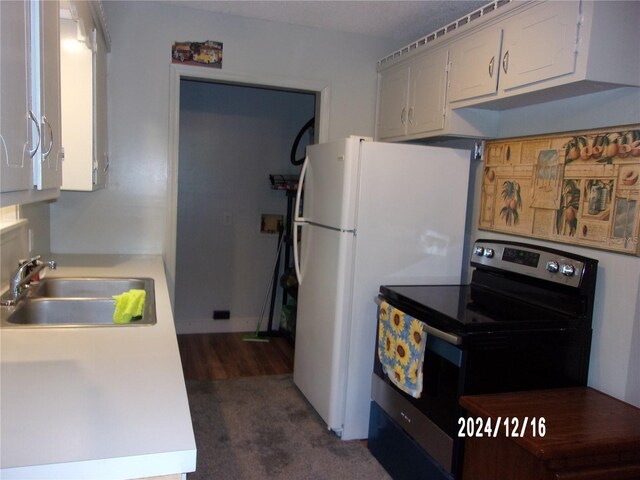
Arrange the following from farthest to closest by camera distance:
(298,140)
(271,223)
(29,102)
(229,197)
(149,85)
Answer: (271,223), (229,197), (298,140), (149,85), (29,102)

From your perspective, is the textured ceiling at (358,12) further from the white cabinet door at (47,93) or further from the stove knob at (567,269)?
the white cabinet door at (47,93)

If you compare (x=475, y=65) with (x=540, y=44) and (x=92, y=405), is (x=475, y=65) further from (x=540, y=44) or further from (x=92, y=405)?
(x=92, y=405)

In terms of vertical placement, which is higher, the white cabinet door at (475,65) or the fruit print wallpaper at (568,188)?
the white cabinet door at (475,65)

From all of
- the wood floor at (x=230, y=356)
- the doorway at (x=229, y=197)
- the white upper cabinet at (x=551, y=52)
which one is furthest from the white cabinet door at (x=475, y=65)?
the wood floor at (x=230, y=356)

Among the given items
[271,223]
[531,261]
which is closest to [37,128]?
[531,261]

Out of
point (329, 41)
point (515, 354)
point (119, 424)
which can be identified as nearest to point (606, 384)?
point (515, 354)

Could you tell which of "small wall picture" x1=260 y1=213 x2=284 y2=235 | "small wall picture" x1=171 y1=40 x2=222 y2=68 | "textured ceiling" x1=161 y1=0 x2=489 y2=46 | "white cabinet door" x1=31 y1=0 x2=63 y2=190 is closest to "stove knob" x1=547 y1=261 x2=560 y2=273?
"textured ceiling" x1=161 y1=0 x2=489 y2=46

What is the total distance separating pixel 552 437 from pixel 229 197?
11.3ft

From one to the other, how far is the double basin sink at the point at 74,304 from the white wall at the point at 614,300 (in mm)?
1710

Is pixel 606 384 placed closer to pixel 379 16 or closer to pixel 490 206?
pixel 490 206

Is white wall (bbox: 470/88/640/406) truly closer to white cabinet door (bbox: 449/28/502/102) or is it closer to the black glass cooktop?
the black glass cooktop

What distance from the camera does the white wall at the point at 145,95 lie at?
301cm

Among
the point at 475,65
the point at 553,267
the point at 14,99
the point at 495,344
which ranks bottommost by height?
the point at 495,344

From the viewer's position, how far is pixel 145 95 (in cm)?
307
